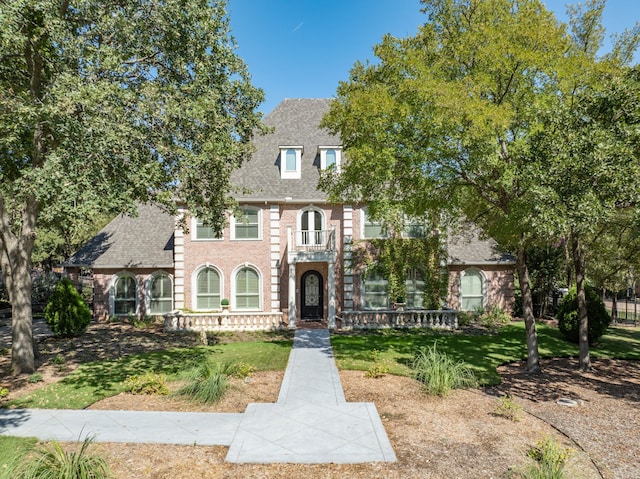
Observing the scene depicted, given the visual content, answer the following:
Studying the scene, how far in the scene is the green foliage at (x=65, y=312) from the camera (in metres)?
17.4

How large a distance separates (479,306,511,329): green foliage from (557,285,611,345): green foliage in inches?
167

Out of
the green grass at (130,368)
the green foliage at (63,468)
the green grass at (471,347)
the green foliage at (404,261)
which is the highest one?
the green foliage at (404,261)

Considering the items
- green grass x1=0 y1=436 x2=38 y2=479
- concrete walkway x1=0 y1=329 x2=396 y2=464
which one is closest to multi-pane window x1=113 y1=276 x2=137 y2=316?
concrete walkway x1=0 y1=329 x2=396 y2=464

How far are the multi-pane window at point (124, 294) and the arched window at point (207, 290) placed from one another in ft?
15.5

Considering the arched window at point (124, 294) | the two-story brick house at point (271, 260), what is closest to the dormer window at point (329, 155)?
the two-story brick house at point (271, 260)

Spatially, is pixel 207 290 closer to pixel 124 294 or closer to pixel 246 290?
pixel 246 290

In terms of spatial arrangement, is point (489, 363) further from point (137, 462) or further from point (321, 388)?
point (137, 462)

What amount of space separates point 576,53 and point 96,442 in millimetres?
16048

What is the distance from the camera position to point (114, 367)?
1323 centimetres

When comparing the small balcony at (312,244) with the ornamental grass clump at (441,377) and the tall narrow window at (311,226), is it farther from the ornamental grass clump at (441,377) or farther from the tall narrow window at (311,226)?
the ornamental grass clump at (441,377)

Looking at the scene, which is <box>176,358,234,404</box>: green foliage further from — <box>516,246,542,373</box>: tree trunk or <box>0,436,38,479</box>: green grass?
<box>516,246,542,373</box>: tree trunk

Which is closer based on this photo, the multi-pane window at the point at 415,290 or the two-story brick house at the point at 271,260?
the two-story brick house at the point at 271,260

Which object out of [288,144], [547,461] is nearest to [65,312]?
[288,144]

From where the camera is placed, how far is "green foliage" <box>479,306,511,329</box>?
21.5 metres
